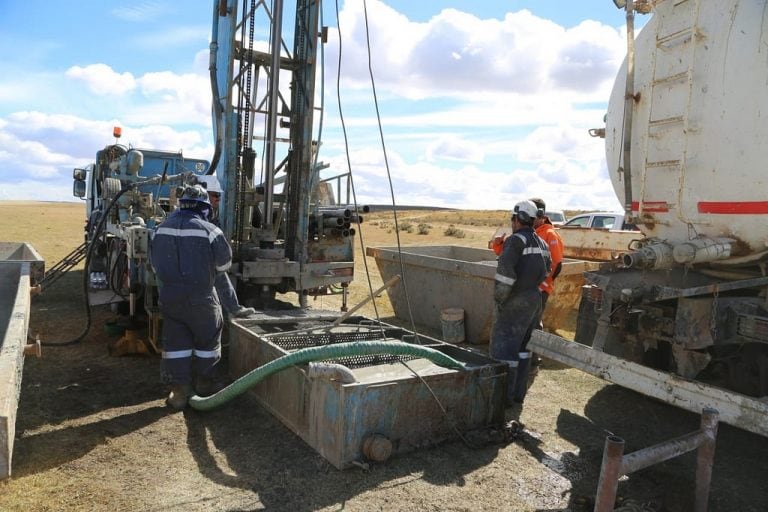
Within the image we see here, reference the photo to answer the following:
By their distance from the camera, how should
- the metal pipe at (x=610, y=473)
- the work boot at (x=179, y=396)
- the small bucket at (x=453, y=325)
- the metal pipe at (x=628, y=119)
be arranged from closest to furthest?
the metal pipe at (x=610, y=473)
the work boot at (x=179, y=396)
the metal pipe at (x=628, y=119)
the small bucket at (x=453, y=325)

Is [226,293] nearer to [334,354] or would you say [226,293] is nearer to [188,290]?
[188,290]

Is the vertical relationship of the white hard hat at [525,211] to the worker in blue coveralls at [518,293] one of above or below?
above

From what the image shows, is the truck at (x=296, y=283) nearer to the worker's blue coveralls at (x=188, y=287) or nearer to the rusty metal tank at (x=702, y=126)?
the worker's blue coveralls at (x=188, y=287)

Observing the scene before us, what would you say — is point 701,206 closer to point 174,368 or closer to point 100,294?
point 174,368

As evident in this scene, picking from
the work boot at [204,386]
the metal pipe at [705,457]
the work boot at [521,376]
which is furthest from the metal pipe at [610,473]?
the work boot at [204,386]

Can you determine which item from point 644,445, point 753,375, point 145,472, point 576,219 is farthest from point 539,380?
point 576,219

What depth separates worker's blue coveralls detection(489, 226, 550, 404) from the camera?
16.4 ft

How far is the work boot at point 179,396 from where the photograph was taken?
4757mm

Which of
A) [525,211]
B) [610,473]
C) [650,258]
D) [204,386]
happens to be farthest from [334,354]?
[650,258]

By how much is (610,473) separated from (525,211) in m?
2.67

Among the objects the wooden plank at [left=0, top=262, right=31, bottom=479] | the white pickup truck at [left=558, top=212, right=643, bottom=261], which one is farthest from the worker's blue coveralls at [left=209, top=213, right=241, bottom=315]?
the white pickup truck at [left=558, top=212, right=643, bottom=261]

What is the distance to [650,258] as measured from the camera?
455 cm

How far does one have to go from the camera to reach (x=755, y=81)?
13.2 feet

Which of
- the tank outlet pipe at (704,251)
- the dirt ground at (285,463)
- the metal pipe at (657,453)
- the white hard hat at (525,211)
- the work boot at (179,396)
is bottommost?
the dirt ground at (285,463)
